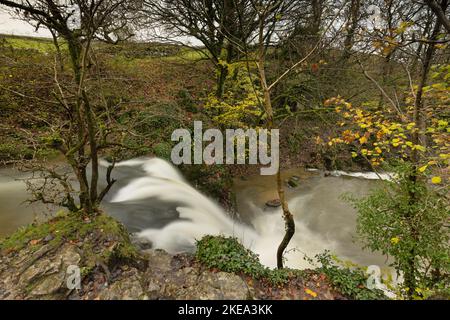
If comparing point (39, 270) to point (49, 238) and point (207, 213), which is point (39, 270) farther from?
point (207, 213)

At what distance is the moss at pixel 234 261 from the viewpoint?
4.12 metres

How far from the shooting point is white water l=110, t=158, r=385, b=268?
20.3ft

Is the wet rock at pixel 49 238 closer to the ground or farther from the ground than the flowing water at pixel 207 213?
Answer: farther from the ground

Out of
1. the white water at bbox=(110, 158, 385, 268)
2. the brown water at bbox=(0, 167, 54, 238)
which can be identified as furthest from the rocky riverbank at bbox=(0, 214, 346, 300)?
the brown water at bbox=(0, 167, 54, 238)

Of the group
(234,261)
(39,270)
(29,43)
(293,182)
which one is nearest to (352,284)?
(234,261)

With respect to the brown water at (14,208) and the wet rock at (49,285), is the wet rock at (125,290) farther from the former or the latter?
the brown water at (14,208)

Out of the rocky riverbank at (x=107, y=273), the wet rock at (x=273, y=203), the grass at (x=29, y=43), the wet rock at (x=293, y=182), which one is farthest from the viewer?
the grass at (x=29, y=43)

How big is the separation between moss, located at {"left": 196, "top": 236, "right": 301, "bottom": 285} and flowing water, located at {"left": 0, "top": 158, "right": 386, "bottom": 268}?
0.87 meters

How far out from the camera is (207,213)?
7.49 metres

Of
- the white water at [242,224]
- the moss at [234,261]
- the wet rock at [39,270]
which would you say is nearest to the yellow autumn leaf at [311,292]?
the moss at [234,261]

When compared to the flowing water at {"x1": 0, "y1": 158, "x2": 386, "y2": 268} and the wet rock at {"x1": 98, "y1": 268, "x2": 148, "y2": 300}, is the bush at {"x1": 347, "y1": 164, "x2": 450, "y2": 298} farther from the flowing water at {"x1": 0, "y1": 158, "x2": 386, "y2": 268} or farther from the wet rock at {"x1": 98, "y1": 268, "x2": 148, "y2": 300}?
the wet rock at {"x1": 98, "y1": 268, "x2": 148, "y2": 300}

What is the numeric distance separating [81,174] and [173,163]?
4812 mm

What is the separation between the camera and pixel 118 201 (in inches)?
282
